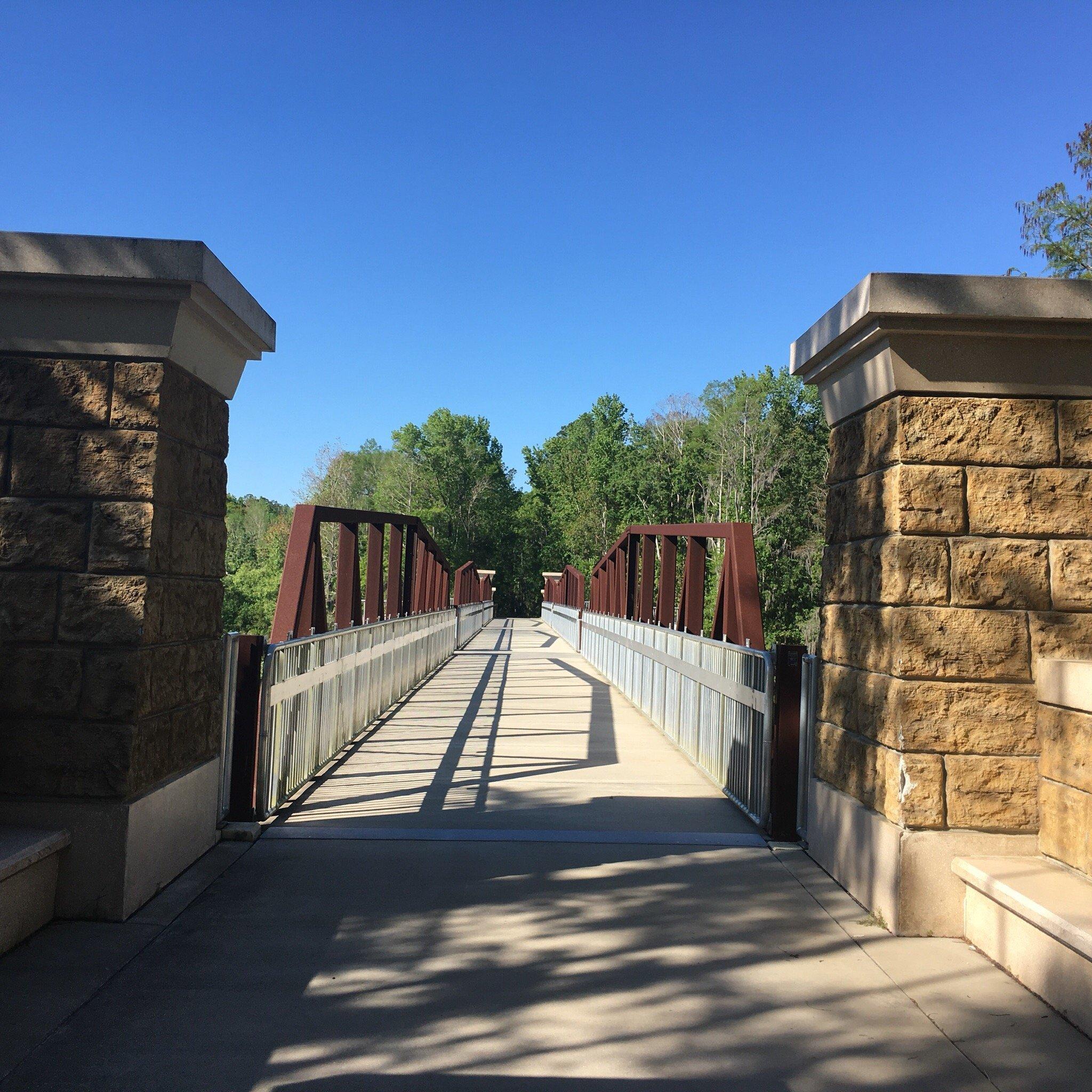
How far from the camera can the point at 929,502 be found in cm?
410

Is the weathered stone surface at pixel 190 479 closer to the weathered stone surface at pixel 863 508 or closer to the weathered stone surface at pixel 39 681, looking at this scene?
the weathered stone surface at pixel 39 681

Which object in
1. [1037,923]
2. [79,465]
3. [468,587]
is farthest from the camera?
[468,587]

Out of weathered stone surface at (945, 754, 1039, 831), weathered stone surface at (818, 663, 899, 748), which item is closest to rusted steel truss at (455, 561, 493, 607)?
weathered stone surface at (818, 663, 899, 748)

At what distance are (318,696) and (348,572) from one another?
3811 millimetres

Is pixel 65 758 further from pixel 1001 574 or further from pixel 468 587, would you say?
pixel 468 587

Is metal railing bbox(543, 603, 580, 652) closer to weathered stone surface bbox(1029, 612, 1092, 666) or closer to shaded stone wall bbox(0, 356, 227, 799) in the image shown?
weathered stone surface bbox(1029, 612, 1092, 666)

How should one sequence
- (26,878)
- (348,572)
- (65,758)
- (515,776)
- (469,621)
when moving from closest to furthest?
(26,878)
(65,758)
(515,776)
(348,572)
(469,621)

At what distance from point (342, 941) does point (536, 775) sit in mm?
3460

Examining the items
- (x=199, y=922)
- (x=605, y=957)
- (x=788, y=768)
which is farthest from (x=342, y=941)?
(x=788, y=768)

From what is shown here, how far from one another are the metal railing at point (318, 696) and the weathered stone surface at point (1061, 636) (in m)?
3.79

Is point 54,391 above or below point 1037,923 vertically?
above

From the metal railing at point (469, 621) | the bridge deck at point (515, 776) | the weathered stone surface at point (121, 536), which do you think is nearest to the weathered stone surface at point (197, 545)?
the weathered stone surface at point (121, 536)

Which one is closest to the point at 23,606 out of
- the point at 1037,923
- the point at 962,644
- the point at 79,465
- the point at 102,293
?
the point at 79,465

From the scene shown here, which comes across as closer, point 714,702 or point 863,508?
point 863,508
